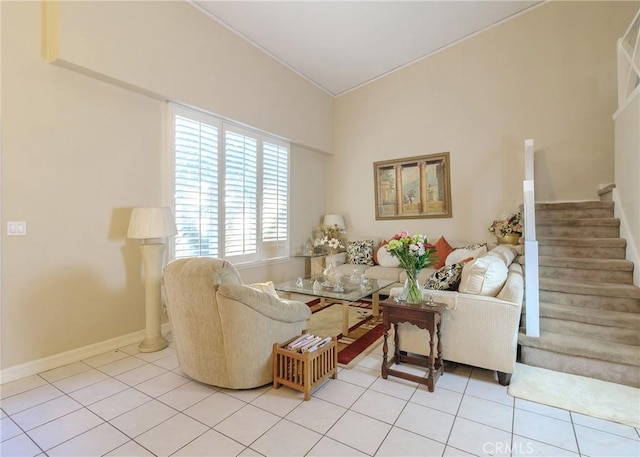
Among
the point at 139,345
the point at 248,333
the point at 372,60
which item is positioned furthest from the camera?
the point at 372,60

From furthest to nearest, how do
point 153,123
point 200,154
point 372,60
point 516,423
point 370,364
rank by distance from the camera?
point 372,60
point 200,154
point 153,123
point 370,364
point 516,423

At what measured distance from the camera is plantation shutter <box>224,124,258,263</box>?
4.33m

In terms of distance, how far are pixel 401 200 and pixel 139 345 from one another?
4.50 metres

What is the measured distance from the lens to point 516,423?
1950mm

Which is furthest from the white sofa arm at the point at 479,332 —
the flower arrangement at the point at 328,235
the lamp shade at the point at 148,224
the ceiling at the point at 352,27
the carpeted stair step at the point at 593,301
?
the ceiling at the point at 352,27

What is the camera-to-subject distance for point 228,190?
170 inches

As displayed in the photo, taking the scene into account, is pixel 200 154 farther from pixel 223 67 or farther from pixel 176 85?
pixel 223 67

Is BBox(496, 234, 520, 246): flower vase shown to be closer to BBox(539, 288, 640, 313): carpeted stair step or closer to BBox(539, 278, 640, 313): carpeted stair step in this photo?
BBox(539, 278, 640, 313): carpeted stair step

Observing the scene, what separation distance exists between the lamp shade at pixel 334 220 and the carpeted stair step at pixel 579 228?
3160mm

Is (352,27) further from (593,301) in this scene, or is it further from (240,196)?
(593,301)

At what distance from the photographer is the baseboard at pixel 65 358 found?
8.32 ft

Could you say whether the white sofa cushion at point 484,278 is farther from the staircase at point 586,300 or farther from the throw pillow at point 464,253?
the throw pillow at point 464,253

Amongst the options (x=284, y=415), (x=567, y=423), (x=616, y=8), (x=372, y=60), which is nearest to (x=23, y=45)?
(x=284, y=415)

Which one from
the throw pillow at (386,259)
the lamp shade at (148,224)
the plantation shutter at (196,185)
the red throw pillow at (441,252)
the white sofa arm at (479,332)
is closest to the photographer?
the white sofa arm at (479,332)
